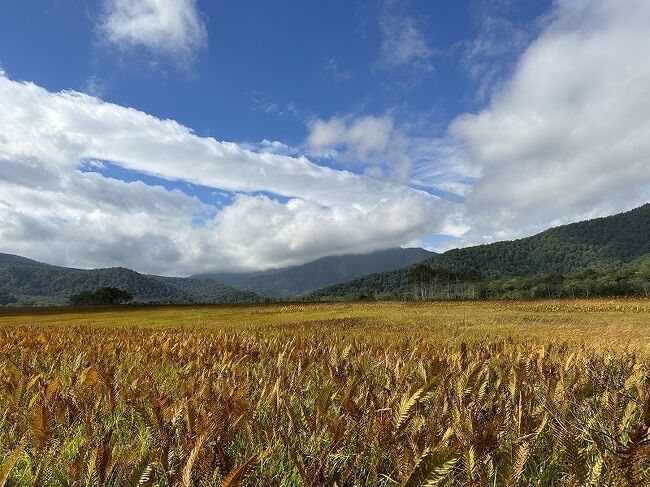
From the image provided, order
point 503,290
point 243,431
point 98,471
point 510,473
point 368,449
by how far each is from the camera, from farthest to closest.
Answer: point 503,290
point 243,431
point 368,449
point 98,471
point 510,473

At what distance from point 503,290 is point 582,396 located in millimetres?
161687

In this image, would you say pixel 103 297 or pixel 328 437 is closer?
pixel 328 437

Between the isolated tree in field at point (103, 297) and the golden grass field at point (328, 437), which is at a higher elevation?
the isolated tree in field at point (103, 297)

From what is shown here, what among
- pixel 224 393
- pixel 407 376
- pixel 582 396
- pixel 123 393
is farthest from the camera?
pixel 407 376

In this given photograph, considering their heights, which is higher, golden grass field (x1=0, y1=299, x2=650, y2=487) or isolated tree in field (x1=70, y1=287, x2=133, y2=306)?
isolated tree in field (x1=70, y1=287, x2=133, y2=306)

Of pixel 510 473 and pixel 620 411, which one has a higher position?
pixel 510 473

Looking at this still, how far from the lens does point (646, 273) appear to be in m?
127

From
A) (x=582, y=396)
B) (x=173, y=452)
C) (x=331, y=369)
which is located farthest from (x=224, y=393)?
(x=582, y=396)

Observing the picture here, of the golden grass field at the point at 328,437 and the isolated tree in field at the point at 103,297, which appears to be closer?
the golden grass field at the point at 328,437

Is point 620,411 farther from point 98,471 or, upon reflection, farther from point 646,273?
point 646,273

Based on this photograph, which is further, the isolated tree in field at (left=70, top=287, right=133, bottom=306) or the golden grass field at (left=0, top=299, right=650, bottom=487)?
the isolated tree in field at (left=70, top=287, right=133, bottom=306)

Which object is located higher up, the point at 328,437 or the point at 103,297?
the point at 103,297

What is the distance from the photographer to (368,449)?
216 centimetres

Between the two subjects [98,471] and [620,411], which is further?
[620,411]
